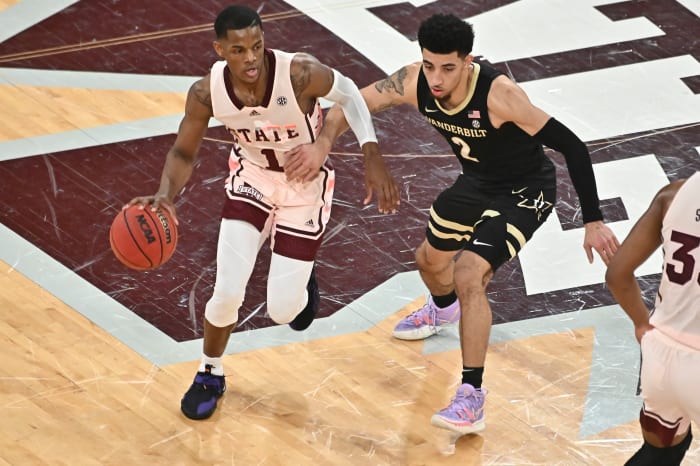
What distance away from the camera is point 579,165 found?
6.12m

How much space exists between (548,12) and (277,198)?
4586 mm

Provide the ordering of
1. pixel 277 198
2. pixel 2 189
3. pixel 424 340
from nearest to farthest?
pixel 277 198 → pixel 424 340 → pixel 2 189

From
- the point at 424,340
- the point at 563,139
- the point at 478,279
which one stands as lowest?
the point at 424,340

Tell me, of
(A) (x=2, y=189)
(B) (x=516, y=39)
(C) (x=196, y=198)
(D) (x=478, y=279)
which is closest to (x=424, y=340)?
(D) (x=478, y=279)

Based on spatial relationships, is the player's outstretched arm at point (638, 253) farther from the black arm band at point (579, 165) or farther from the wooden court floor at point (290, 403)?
the wooden court floor at point (290, 403)

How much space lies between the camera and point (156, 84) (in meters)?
9.20

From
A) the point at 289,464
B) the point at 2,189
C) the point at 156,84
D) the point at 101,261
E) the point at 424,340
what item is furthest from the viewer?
the point at 156,84

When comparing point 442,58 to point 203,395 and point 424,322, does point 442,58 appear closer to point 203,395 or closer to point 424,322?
point 424,322

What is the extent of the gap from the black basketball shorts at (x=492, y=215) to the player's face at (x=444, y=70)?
0.56 metres

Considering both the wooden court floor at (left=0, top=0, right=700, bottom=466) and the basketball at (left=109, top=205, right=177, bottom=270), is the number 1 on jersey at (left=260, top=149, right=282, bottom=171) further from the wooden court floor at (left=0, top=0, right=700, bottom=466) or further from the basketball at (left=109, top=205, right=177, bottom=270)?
the wooden court floor at (left=0, top=0, right=700, bottom=466)

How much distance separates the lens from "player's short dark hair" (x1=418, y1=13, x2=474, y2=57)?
20.0 ft

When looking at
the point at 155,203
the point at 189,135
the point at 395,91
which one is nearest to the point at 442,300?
the point at 395,91

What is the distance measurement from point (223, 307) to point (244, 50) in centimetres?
117

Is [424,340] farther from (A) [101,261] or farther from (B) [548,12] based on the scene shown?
(B) [548,12]
